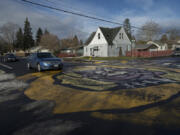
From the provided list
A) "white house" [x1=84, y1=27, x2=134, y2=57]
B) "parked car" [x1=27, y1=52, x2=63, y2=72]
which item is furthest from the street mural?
"white house" [x1=84, y1=27, x2=134, y2=57]

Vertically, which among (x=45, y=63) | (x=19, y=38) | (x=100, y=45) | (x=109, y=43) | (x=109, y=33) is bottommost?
(x=45, y=63)

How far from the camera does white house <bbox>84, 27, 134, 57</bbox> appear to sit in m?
30.4

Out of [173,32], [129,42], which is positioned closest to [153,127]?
[129,42]

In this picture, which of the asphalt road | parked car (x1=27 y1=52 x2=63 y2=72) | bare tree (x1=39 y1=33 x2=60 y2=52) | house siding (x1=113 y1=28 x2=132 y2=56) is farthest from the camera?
bare tree (x1=39 y1=33 x2=60 y2=52)

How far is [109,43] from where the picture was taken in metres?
30.0

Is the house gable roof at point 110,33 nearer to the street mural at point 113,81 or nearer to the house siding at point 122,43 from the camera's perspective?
the house siding at point 122,43

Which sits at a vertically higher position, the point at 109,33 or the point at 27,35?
the point at 27,35

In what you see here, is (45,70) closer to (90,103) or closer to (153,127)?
(90,103)

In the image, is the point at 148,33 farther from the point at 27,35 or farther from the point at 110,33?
the point at 27,35

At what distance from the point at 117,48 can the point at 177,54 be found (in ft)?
49.5

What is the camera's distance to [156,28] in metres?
56.7

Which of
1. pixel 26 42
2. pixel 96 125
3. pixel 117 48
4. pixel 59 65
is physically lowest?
pixel 96 125

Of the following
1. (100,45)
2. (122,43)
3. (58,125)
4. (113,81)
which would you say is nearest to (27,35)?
(100,45)

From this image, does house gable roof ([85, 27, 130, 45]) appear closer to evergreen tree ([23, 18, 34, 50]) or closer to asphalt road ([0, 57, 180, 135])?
asphalt road ([0, 57, 180, 135])
